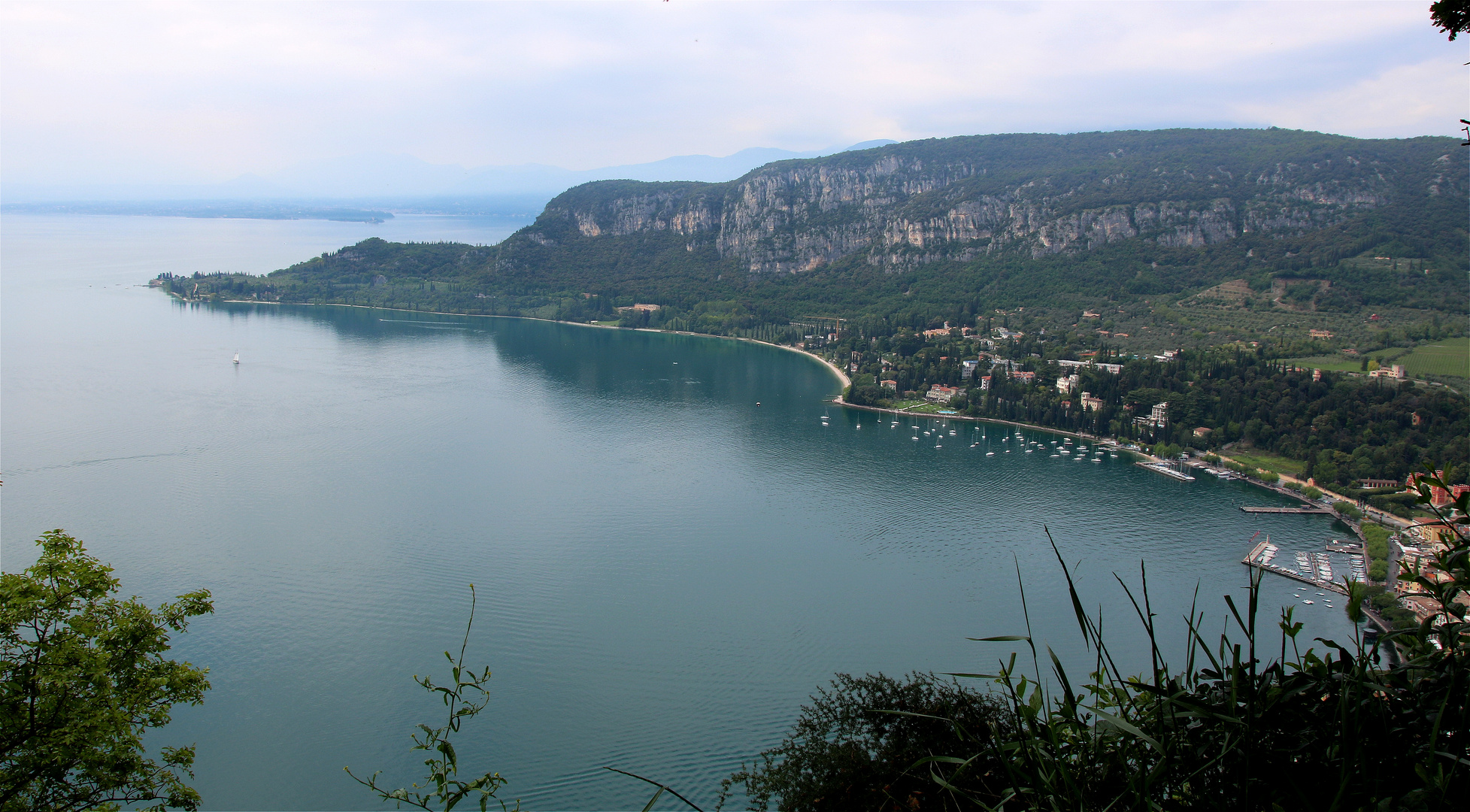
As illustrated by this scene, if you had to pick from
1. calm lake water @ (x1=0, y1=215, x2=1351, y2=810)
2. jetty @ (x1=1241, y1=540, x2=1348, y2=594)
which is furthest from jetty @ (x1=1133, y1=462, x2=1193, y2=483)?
jetty @ (x1=1241, y1=540, x2=1348, y2=594)

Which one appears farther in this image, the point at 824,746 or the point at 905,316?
the point at 905,316

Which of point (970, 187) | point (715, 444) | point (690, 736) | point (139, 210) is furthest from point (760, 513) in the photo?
point (139, 210)

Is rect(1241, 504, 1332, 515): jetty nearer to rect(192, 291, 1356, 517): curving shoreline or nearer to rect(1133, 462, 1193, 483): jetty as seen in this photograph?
rect(192, 291, 1356, 517): curving shoreline

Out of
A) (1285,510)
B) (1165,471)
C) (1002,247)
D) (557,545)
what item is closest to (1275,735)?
(557,545)

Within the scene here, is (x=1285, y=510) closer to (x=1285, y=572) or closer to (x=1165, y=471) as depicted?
(x=1165, y=471)

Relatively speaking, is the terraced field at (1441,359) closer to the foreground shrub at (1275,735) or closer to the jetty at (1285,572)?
the jetty at (1285,572)

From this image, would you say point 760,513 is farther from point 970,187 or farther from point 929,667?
point 970,187
